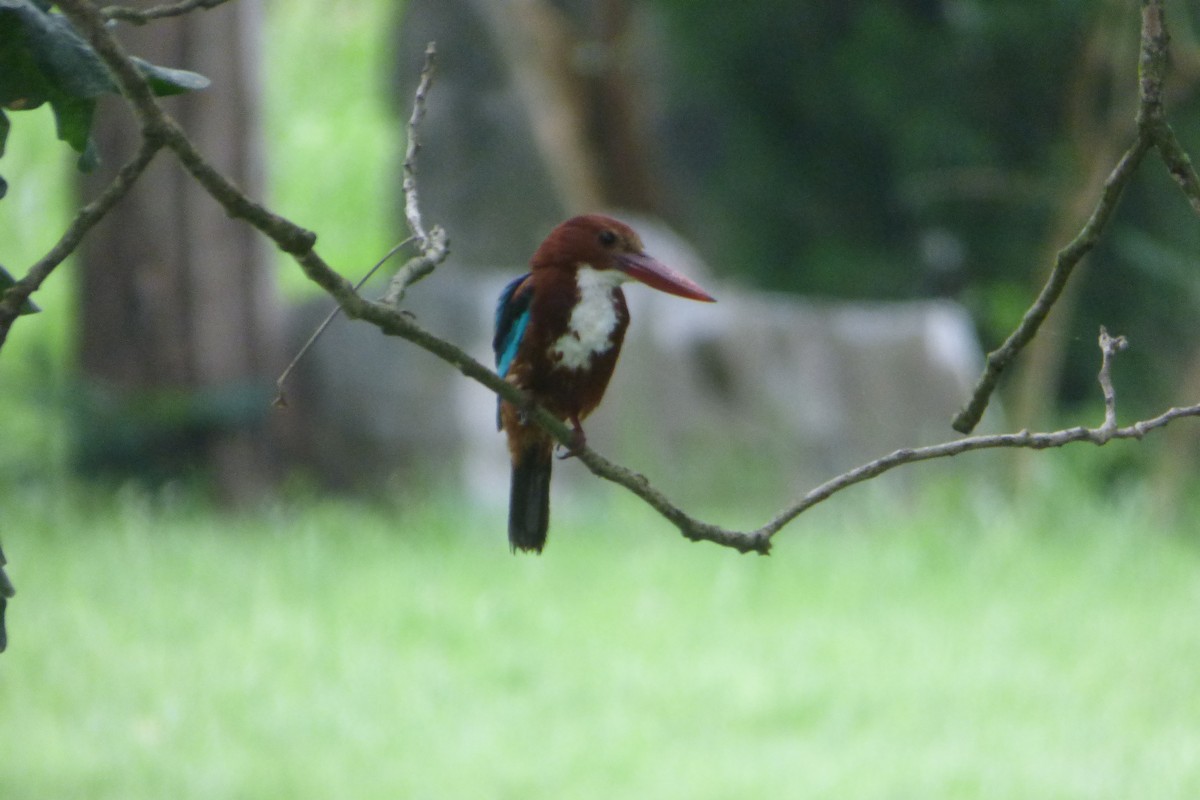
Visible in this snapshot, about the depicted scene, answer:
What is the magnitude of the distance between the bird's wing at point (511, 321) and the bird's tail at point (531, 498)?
0.27 feet

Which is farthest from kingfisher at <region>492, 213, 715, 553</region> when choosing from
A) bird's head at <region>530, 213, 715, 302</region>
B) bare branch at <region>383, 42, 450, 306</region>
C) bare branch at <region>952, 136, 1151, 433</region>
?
bare branch at <region>952, 136, 1151, 433</region>

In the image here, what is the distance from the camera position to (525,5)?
637cm

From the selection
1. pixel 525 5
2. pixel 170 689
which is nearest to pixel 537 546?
pixel 170 689

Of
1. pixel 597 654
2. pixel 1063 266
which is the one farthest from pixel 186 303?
pixel 1063 266

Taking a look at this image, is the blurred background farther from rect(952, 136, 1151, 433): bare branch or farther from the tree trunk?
rect(952, 136, 1151, 433): bare branch

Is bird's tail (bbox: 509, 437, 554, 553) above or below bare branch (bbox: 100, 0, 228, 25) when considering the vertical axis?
below

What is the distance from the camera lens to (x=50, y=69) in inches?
46.1

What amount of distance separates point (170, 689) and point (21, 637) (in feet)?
1.80

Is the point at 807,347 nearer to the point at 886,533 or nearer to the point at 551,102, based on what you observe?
the point at 886,533

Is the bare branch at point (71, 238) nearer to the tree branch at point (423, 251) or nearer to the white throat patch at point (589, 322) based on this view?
the tree branch at point (423, 251)

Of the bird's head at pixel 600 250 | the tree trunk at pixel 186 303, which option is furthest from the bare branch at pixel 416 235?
the tree trunk at pixel 186 303

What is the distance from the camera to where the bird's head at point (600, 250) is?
4.39ft

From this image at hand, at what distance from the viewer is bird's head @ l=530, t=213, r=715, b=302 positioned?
1.34m

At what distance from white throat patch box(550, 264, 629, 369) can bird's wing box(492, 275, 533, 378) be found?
49 millimetres
